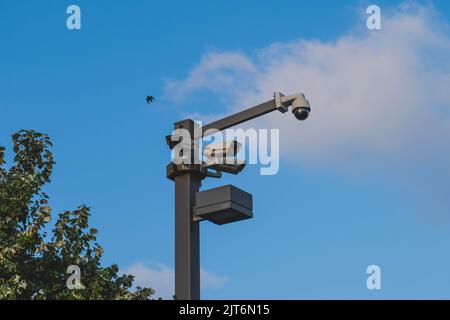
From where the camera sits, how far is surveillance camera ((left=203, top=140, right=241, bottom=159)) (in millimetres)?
12430

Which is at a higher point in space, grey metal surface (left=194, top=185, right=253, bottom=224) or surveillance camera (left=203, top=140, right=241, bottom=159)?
surveillance camera (left=203, top=140, right=241, bottom=159)

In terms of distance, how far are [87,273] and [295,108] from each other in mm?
8271

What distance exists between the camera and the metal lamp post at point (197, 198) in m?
11.9

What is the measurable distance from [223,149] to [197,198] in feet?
2.55

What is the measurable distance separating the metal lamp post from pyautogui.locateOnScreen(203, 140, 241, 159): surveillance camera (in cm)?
15

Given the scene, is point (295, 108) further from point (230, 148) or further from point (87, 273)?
point (87, 273)

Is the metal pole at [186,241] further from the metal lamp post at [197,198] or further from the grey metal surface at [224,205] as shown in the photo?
the grey metal surface at [224,205]

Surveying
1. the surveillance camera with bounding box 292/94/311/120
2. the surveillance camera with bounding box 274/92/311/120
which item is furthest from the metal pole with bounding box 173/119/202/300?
the surveillance camera with bounding box 292/94/311/120

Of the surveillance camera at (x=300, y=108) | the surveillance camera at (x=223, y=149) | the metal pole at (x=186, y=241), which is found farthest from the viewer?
the surveillance camera at (x=223, y=149)

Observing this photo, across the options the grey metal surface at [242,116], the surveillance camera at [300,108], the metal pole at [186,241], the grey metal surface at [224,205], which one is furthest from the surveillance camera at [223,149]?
the surveillance camera at [300,108]

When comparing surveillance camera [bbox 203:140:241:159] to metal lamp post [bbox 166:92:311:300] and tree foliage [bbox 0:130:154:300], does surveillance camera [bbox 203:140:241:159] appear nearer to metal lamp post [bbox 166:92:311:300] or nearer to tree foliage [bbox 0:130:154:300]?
metal lamp post [bbox 166:92:311:300]

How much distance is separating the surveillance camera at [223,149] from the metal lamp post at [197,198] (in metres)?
0.15
